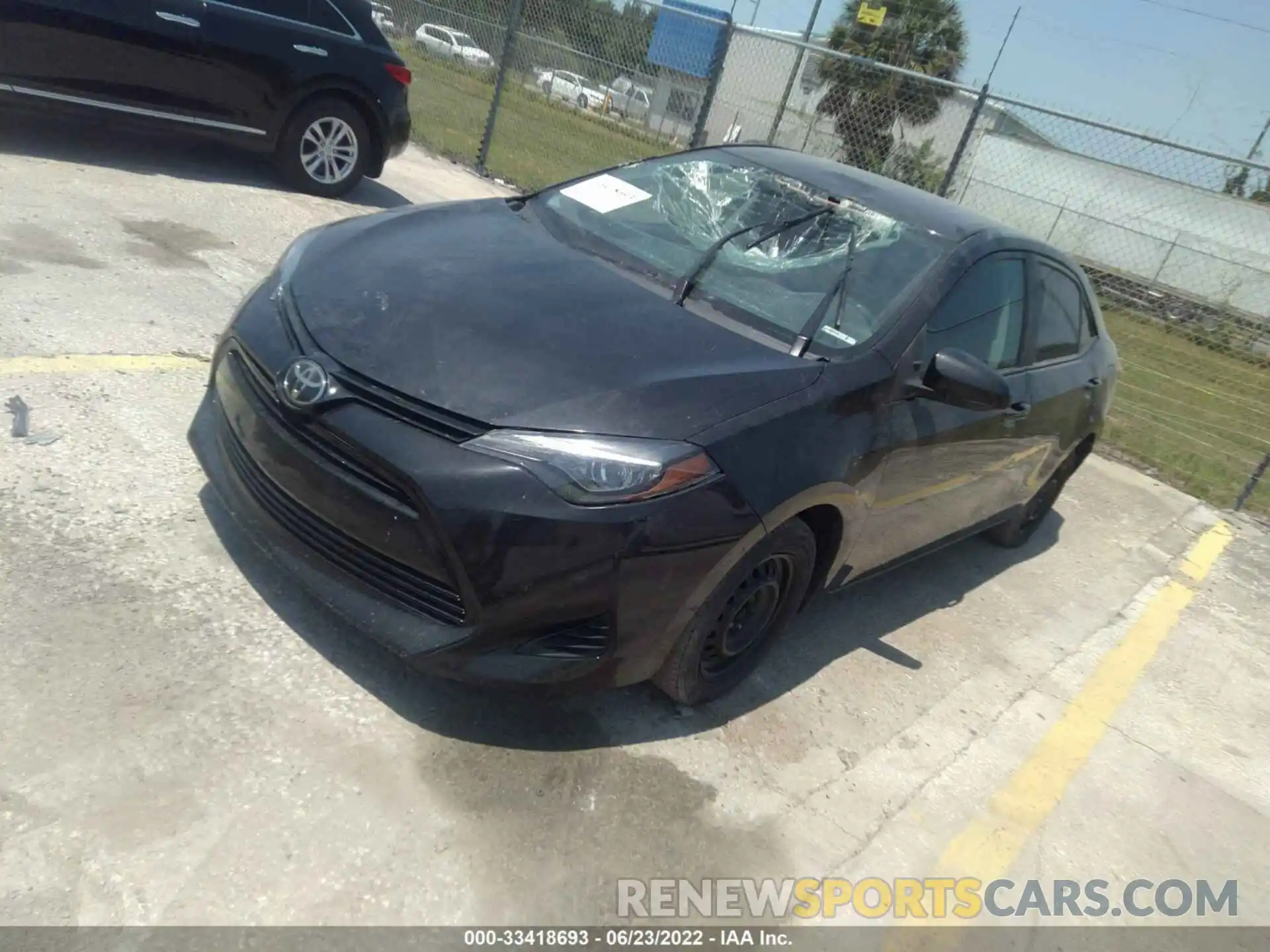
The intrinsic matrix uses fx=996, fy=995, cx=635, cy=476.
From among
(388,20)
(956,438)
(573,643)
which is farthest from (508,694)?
(388,20)

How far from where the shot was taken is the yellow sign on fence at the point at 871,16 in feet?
62.6

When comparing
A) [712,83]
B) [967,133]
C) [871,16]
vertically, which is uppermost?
[871,16]

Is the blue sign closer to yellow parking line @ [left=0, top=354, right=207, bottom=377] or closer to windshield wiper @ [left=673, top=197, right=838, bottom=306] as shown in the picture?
windshield wiper @ [left=673, top=197, right=838, bottom=306]

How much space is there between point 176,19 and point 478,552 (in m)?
5.57

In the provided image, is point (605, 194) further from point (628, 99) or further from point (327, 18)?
point (628, 99)

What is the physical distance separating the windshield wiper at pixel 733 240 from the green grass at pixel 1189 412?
5337mm

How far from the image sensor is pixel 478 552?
2480mm

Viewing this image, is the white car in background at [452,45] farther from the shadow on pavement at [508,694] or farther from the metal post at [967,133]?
the shadow on pavement at [508,694]

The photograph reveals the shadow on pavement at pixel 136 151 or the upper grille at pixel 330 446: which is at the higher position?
the upper grille at pixel 330 446

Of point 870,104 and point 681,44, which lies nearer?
point 870,104

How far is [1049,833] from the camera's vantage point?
3.31 metres

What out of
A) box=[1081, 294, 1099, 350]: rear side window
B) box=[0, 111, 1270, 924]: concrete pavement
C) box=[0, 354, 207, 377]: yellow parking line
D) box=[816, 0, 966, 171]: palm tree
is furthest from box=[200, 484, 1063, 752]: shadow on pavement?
box=[816, 0, 966, 171]: palm tree

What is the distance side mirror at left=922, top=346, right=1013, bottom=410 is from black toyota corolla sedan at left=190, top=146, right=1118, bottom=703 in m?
0.01

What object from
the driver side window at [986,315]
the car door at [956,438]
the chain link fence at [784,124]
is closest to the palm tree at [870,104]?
the chain link fence at [784,124]
